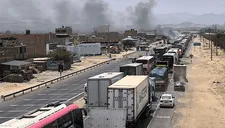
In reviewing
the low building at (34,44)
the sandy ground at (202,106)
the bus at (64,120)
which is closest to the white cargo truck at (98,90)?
the bus at (64,120)

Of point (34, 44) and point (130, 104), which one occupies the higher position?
point (34, 44)

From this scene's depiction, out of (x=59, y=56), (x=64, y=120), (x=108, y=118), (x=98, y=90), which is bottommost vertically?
(x=108, y=118)

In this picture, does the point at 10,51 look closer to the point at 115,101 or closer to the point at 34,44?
the point at 34,44

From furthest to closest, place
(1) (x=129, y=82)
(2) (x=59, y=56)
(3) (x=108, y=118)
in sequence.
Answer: (2) (x=59, y=56)
(1) (x=129, y=82)
(3) (x=108, y=118)

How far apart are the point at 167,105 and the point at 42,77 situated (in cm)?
3557

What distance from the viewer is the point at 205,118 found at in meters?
32.9

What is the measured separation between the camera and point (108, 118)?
24109 millimetres

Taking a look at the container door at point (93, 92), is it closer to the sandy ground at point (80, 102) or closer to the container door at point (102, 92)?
the container door at point (102, 92)

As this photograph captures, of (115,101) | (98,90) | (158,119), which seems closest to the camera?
(115,101)

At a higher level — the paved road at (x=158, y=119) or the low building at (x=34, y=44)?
the low building at (x=34, y=44)

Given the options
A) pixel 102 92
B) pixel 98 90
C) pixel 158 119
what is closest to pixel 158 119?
pixel 158 119

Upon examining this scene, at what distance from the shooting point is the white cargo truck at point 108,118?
2397 centimetres

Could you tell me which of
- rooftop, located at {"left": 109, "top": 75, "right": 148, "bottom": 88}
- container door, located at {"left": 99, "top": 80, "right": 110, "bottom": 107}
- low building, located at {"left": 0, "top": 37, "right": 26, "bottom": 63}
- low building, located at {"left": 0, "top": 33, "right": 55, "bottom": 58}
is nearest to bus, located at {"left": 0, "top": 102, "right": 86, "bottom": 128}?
rooftop, located at {"left": 109, "top": 75, "right": 148, "bottom": 88}

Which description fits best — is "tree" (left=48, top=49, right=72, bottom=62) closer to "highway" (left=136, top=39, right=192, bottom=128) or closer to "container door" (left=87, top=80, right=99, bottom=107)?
"highway" (left=136, top=39, right=192, bottom=128)
